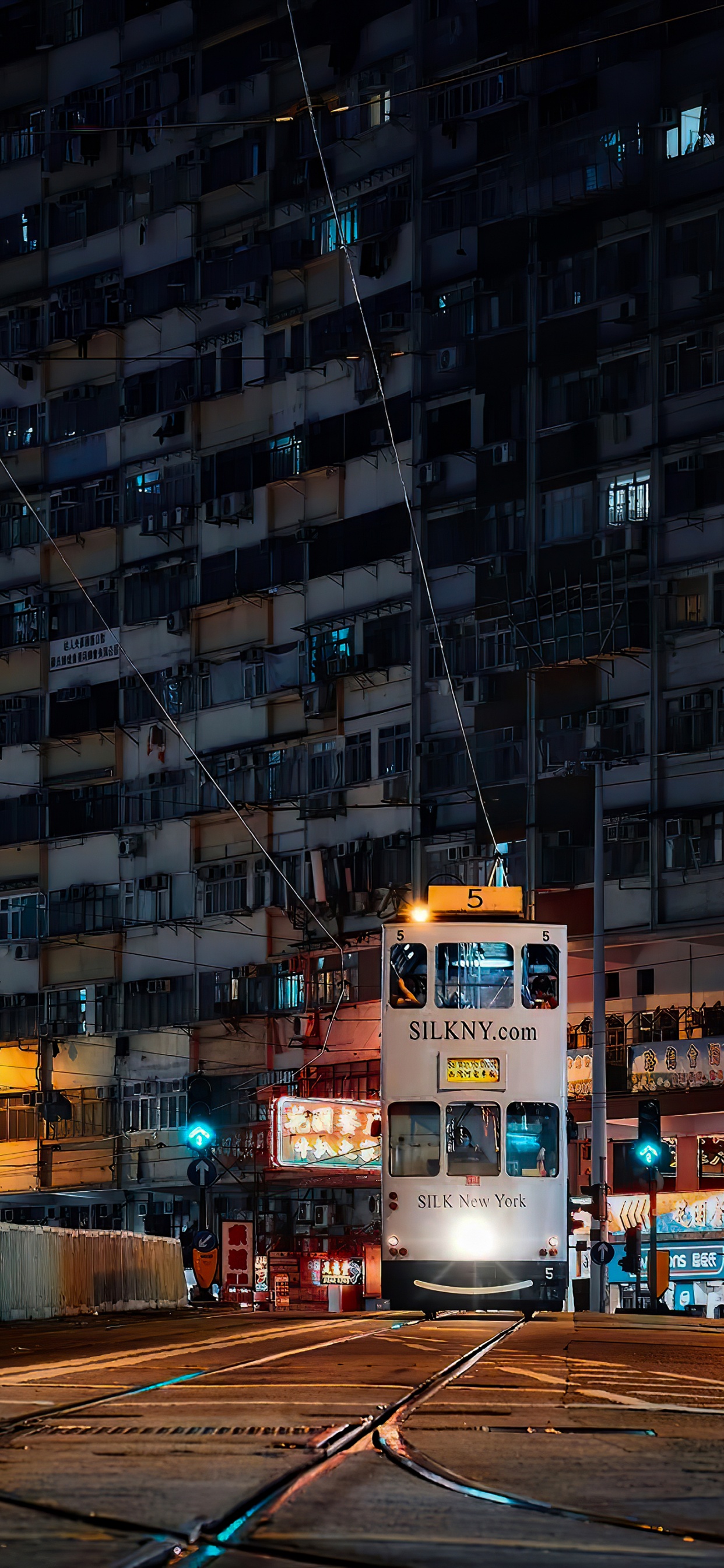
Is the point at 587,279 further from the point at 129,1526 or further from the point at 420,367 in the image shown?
the point at 129,1526

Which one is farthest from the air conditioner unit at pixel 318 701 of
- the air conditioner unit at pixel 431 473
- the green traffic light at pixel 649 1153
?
the green traffic light at pixel 649 1153

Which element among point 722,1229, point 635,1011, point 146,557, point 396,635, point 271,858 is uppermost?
point 146,557

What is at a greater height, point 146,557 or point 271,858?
point 146,557

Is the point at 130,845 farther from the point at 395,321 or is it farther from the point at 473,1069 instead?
the point at 473,1069

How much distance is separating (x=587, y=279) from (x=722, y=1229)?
24.4 metres

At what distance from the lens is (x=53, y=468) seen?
74.1 meters

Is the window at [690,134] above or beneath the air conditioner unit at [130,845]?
above

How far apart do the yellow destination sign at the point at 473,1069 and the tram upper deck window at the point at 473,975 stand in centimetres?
67

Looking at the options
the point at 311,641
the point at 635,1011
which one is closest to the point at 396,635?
the point at 311,641

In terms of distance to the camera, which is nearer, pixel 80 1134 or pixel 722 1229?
pixel 722 1229

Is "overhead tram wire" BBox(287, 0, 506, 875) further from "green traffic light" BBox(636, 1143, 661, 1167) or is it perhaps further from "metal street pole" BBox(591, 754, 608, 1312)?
"green traffic light" BBox(636, 1143, 661, 1167)

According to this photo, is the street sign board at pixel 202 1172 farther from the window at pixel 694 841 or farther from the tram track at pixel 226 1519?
the window at pixel 694 841

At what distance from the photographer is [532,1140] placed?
1129 inches

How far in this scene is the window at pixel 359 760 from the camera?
207ft
